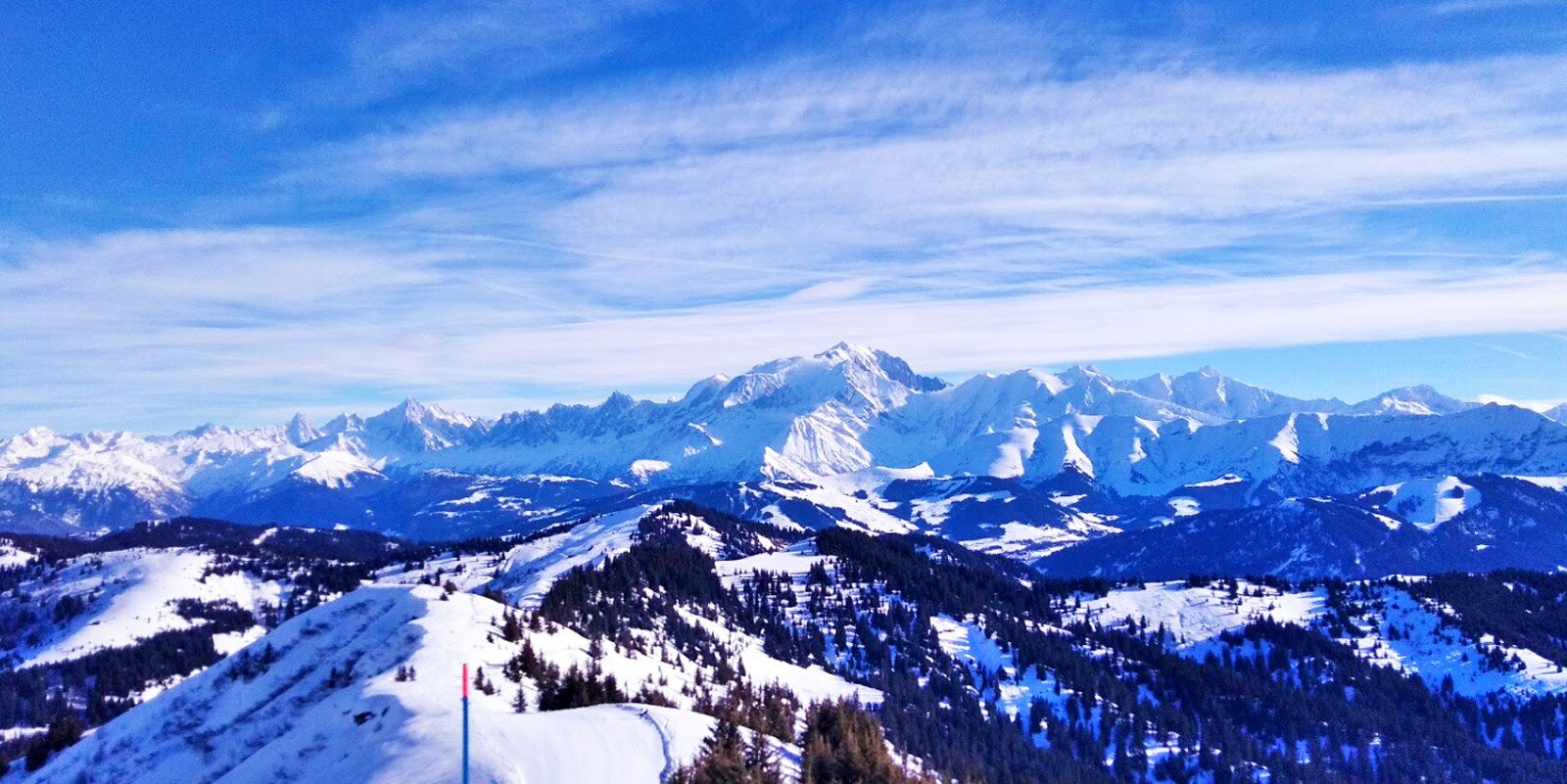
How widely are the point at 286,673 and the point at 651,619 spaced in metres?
103

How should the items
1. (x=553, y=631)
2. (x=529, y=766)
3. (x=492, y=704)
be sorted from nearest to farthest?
(x=529, y=766) → (x=492, y=704) → (x=553, y=631)

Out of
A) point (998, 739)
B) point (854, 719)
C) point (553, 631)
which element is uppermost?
point (854, 719)

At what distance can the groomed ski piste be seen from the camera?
48.3 metres

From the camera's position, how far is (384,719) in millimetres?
57500

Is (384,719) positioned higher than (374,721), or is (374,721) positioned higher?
(384,719)

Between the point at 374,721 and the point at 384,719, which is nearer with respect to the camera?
the point at 384,719

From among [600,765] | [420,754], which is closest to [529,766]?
[600,765]

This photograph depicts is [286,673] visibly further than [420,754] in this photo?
Yes

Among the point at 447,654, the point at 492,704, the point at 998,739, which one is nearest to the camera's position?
the point at 492,704

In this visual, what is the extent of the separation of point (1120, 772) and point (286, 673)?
142281mm

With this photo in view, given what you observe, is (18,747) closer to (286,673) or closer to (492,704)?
(286,673)

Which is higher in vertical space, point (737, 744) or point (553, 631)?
point (737, 744)

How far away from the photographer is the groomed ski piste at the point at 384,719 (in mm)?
48344

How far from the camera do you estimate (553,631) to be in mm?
99812
